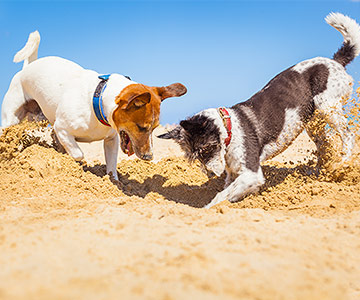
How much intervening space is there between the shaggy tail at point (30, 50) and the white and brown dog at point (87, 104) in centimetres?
10

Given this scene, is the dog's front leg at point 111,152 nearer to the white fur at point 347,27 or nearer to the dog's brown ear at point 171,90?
the dog's brown ear at point 171,90

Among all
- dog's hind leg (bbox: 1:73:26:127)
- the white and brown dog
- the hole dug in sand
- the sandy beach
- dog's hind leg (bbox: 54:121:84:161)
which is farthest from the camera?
dog's hind leg (bbox: 1:73:26:127)

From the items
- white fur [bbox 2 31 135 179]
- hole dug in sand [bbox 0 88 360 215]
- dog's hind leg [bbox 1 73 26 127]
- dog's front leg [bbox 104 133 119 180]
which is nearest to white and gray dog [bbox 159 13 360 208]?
hole dug in sand [bbox 0 88 360 215]

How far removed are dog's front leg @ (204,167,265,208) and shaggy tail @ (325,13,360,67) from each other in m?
2.42

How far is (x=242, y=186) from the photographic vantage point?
13.9 feet

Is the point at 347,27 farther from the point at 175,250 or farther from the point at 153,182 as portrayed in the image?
the point at 175,250

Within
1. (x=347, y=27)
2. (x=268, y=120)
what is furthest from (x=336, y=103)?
(x=347, y=27)

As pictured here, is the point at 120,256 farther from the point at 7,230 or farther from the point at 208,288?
the point at 7,230

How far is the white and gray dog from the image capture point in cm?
424

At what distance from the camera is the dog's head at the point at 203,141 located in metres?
4.15

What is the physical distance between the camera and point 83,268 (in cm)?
154

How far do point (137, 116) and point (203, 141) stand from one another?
2.79 feet

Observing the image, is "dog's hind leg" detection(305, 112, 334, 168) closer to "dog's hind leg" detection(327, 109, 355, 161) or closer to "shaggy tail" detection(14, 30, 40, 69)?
"dog's hind leg" detection(327, 109, 355, 161)

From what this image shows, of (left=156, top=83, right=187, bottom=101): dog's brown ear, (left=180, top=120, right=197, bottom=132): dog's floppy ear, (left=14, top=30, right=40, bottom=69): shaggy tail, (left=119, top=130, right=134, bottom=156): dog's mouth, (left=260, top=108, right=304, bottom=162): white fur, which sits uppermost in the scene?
(left=14, top=30, right=40, bottom=69): shaggy tail
